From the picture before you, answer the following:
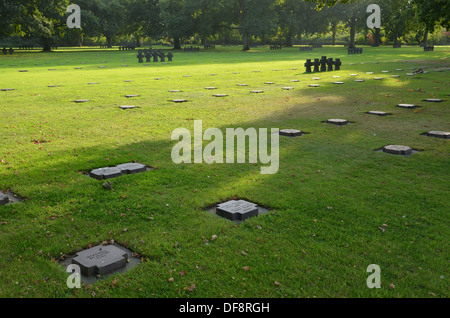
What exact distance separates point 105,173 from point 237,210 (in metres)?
1.91

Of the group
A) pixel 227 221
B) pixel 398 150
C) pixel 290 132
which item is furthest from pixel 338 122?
pixel 227 221

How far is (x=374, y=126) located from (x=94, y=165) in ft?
16.9

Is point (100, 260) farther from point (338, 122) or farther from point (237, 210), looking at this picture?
point (338, 122)

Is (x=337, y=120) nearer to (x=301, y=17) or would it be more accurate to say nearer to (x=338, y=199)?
(x=338, y=199)

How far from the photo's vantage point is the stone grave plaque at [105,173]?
15.7 feet

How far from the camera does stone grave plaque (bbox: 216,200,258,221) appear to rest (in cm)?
372

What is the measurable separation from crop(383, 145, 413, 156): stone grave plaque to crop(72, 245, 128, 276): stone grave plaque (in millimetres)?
4311

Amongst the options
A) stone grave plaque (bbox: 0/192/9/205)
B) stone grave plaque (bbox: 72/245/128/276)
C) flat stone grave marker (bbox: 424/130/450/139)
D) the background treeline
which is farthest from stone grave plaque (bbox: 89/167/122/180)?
the background treeline

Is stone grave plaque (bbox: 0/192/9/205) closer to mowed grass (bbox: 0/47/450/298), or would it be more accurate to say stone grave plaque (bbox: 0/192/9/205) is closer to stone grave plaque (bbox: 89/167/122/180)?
mowed grass (bbox: 0/47/450/298)

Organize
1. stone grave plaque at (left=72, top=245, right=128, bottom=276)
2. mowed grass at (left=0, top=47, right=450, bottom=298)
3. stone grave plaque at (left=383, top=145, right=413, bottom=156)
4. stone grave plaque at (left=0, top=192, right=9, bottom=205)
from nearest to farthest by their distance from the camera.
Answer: mowed grass at (left=0, top=47, right=450, bottom=298) → stone grave plaque at (left=72, top=245, right=128, bottom=276) → stone grave plaque at (left=0, top=192, right=9, bottom=205) → stone grave plaque at (left=383, top=145, right=413, bottom=156)

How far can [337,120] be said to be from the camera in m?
7.95

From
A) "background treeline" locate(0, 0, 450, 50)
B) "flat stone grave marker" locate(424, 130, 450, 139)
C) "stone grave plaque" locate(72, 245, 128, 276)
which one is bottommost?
"stone grave plaque" locate(72, 245, 128, 276)

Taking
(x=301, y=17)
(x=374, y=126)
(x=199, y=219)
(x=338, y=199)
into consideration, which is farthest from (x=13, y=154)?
(x=301, y=17)

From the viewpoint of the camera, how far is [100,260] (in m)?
2.92
